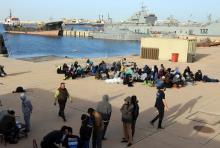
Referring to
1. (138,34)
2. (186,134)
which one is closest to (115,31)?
(138,34)

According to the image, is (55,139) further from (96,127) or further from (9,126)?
(9,126)

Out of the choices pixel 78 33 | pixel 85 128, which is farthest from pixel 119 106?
pixel 78 33

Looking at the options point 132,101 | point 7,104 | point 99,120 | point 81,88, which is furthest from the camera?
point 81,88

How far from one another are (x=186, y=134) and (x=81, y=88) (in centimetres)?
793

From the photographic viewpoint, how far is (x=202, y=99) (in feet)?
53.2

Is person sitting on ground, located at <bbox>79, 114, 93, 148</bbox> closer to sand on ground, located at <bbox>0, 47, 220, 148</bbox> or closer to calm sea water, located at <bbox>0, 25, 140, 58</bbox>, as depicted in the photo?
sand on ground, located at <bbox>0, 47, 220, 148</bbox>

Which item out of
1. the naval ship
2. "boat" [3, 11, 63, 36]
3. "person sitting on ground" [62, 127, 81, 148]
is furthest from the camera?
"boat" [3, 11, 63, 36]

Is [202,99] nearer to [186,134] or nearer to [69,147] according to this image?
[186,134]

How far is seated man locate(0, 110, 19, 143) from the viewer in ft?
30.8

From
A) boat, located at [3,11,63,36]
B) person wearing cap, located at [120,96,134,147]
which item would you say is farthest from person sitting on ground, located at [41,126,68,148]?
boat, located at [3,11,63,36]

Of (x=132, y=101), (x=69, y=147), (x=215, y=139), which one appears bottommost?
(x=215, y=139)

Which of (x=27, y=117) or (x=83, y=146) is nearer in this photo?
(x=83, y=146)

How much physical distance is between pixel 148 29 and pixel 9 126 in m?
88.1

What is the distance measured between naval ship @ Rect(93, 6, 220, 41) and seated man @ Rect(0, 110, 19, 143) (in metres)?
70.4
